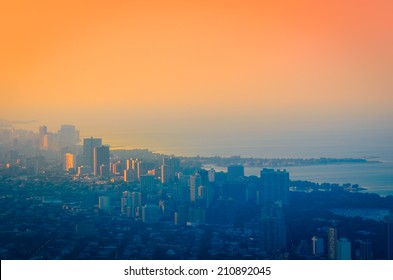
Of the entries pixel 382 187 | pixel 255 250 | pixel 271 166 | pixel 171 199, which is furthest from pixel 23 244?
pixel 382 187

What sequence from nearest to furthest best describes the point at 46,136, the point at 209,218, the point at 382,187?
the point at 209,218, the point at 382,187, the point at 46,136

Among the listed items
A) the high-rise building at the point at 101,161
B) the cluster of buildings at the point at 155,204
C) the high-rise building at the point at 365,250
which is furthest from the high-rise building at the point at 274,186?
the high-rise building at the point at 101,161

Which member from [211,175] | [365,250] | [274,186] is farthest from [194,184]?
[365,250]

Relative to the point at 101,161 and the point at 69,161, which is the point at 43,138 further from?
the point at 101,161

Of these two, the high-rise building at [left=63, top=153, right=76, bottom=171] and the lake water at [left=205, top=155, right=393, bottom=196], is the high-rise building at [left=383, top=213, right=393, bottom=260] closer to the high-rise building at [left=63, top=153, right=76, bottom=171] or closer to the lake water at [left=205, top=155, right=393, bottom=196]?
the lake water at [left=205, top=155, right=393, bottom=196]

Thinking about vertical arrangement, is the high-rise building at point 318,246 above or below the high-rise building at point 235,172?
A: below

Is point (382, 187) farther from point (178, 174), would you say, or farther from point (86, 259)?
point (86, 259)

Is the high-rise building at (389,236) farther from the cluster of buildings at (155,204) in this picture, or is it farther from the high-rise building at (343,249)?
the high-rise building at (343,249)
